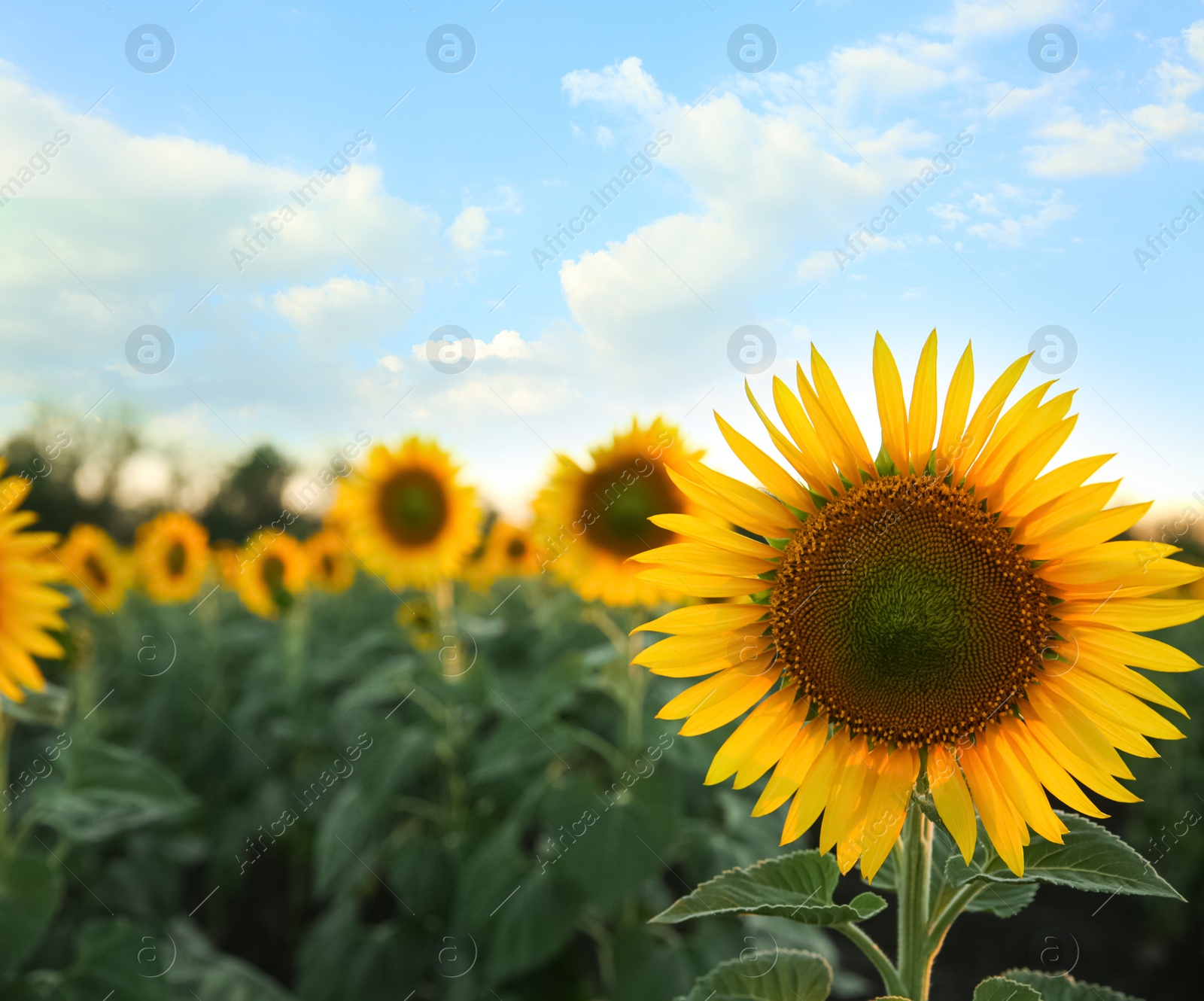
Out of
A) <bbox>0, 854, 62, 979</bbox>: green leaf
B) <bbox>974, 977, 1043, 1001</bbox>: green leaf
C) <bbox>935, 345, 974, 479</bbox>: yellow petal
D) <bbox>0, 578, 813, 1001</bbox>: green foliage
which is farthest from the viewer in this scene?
<bbox>0, 578, 813, 1001</bbox>: green foliage

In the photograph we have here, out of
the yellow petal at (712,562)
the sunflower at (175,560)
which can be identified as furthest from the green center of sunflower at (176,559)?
the yellow petal at (712,562)

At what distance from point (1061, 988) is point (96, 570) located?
28.3ft

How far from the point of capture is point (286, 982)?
5297 millimetres

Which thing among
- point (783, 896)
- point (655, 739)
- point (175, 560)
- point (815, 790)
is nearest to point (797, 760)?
point (815, 790)

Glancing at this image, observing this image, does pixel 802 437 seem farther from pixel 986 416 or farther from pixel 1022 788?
pixel 1022 788

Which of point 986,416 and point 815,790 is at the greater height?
point 986,416

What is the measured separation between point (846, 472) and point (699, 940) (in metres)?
2.48

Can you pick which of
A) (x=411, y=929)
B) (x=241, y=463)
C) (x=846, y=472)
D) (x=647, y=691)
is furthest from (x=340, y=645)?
(x=241, y=463)

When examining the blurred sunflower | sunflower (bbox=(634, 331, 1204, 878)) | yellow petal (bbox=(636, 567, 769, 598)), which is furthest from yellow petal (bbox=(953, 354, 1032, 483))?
the blurred sunflower

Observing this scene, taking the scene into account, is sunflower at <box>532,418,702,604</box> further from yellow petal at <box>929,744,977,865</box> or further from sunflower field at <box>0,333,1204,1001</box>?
yellow petal at <box>929,744,977,865</box>

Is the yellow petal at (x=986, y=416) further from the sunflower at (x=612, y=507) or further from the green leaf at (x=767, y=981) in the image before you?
the sunflower at (x=612, y=507)

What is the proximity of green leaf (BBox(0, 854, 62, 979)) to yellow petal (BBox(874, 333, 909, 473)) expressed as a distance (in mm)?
3043

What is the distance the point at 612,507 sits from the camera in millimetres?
4035

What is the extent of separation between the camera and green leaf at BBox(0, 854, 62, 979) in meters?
2.72
